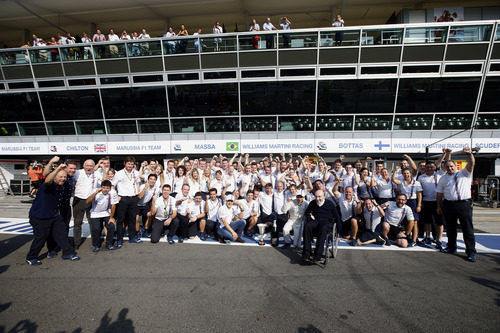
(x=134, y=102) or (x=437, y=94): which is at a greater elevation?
(x=134, y=102)

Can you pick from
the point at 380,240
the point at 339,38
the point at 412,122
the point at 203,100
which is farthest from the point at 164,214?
the point at 412,122

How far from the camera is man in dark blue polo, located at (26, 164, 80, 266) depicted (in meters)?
4.41

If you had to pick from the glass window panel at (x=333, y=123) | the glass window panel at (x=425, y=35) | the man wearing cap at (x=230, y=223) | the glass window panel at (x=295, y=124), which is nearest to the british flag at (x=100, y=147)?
the glass window panel at (x=295, y=124)

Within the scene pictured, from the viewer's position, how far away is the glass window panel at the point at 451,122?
14.1m

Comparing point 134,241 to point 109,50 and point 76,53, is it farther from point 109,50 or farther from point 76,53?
point 76,53

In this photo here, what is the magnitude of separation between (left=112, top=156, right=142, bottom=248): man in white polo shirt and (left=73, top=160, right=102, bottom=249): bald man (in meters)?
0.46

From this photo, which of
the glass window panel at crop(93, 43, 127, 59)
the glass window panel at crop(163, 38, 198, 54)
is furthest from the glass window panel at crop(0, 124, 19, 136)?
the glass window panel at crop(163, 38, 198, 54)

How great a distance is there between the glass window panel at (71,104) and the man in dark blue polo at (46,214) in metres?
14.0

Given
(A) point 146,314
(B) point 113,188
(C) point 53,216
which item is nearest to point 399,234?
(A) point 146,314

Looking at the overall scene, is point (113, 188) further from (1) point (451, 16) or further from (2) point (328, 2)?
(1) point (451, 16)

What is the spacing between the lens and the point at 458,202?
15.7ft

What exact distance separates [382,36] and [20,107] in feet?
81.5

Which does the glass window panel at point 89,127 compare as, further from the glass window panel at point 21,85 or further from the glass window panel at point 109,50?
the glass window panel at point 109,50

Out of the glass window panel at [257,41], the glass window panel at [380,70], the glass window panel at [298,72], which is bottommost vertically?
the glass window panel at [380,70]
